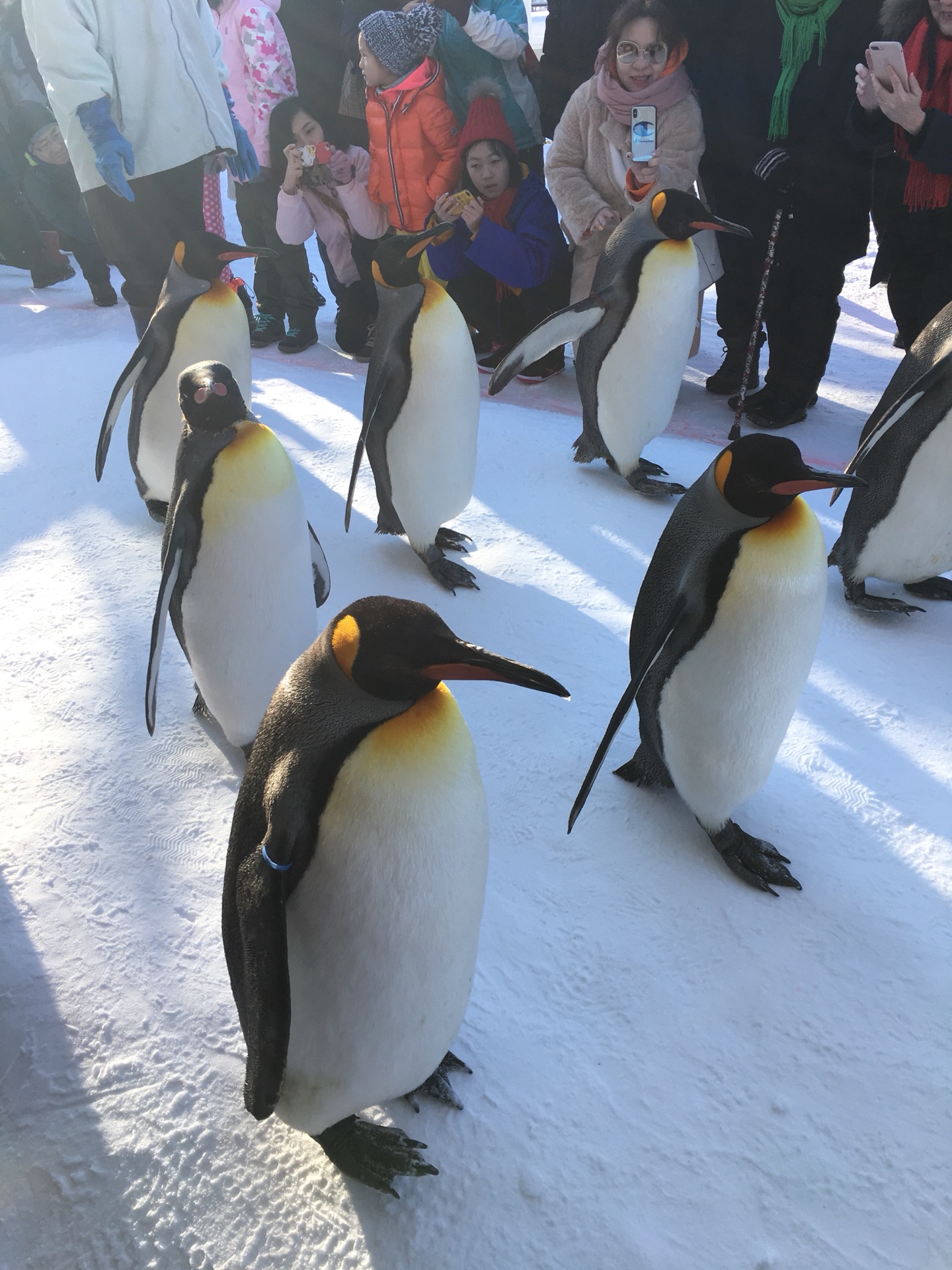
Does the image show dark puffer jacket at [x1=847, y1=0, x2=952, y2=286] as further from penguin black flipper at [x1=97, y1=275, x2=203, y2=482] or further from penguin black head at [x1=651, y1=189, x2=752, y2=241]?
penguin black flipper at [x1=97, y1=275, x2=203, y2=482]

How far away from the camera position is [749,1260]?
0.89 metres

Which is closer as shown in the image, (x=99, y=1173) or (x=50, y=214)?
(x=99, y=1173)

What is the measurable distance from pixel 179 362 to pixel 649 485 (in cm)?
128

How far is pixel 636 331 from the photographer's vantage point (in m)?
2.37

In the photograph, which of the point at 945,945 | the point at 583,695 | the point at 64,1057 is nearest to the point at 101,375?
the point at 583,695

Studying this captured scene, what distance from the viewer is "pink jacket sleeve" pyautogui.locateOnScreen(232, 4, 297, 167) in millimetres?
3535

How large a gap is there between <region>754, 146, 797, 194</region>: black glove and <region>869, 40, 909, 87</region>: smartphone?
0.44 metres

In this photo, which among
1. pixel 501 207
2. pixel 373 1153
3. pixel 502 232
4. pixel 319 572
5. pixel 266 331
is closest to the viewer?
pixel 373 1153

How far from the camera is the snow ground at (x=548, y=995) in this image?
3.04ft

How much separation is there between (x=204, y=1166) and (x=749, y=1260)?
584 mm

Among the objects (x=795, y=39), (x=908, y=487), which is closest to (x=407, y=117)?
(x=795, y=39)

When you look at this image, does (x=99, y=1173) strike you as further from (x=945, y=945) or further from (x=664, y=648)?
(x=945, y=945)

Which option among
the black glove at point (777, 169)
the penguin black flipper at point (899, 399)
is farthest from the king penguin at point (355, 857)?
the black glove at point (777, 169)

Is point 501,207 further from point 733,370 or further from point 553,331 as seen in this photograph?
point 553,331
